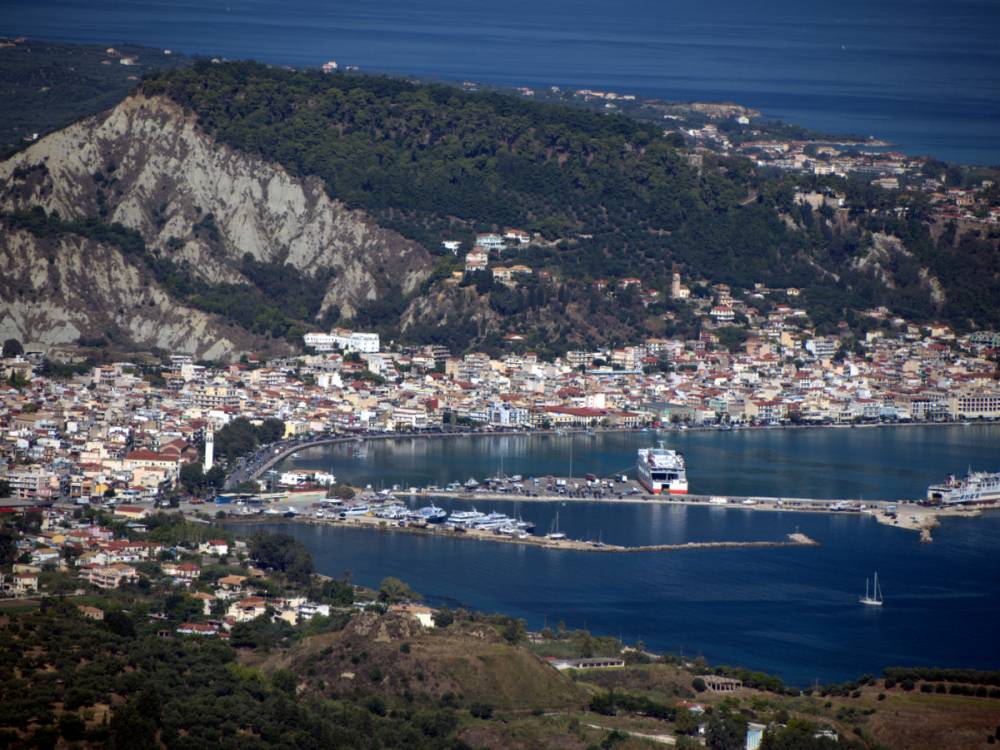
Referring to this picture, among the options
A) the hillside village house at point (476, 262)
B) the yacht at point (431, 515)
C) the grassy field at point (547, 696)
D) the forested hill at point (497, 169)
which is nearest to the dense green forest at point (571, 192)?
the forested hill at point (497, 169)

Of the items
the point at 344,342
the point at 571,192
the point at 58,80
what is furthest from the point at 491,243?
the point at 58,80

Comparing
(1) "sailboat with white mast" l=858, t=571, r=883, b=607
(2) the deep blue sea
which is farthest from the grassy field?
(2) the deep blue sea

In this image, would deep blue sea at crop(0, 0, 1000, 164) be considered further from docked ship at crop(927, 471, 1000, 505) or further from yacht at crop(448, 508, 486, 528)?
yacht at crop(448, 508, 486, 528)

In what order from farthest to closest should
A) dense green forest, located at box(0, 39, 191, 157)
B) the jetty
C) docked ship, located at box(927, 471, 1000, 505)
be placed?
1. dense green forest, located at box(0, 39, 191, 157)
2. docked ship, located at box(927, 471, 1000, 505)
3. the jetty

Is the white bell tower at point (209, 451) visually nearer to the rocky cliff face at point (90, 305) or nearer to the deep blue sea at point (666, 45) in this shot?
the rocky cliff face at point (90, 305)

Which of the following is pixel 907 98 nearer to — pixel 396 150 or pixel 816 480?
pixel 396 150

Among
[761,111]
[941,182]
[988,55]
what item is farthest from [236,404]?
[988,55]

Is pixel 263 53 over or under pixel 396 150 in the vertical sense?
over
